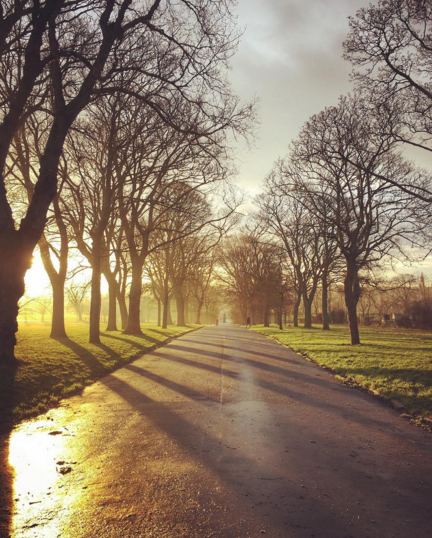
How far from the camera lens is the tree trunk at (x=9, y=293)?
9227 mm

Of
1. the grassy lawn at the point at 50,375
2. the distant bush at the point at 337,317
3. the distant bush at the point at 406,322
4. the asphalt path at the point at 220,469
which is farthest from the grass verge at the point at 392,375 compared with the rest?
the distant bush at the point at 337,317

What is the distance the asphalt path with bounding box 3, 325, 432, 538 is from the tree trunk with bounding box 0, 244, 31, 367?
2.98m

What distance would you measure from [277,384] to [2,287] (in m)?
6.85

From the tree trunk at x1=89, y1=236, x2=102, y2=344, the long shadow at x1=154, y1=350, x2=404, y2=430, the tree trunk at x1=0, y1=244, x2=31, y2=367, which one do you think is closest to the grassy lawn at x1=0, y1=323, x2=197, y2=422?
the tree trunk at x1=0, y1=244, x2=31, y2=367

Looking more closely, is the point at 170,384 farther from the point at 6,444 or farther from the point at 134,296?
the point at 134,296

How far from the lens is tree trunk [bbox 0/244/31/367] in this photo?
923cm

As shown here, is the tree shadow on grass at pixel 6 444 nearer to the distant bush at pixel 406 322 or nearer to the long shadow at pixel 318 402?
the long shadow at pixel 318 402

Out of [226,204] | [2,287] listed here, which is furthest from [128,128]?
[2,287]

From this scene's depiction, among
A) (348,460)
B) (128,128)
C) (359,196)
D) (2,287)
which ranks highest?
(128,128)

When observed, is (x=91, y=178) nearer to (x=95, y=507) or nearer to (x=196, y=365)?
(x=196, y=365)

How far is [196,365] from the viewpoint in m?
12.1

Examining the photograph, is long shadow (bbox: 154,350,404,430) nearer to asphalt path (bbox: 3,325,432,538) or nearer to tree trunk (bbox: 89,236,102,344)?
asphalt path (bbox: 3,325,432,538)

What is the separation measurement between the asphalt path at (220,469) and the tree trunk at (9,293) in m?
2.98

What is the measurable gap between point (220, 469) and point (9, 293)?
7.40m
